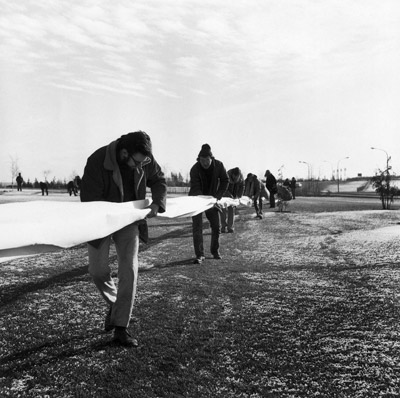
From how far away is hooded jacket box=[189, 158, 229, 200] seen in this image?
26.2 feet

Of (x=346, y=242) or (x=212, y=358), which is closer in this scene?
(x=212, y=358)

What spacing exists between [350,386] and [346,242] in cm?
714

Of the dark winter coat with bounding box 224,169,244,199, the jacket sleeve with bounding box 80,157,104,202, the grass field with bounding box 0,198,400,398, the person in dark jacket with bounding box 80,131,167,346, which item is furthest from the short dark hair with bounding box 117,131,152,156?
the dark winter coat with bounding box 224,169,244,199

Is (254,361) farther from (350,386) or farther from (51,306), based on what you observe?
(51,306)

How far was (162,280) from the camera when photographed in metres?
5.96

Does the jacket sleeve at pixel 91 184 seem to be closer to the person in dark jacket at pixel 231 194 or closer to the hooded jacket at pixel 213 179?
the hooded jacket at pixel 213 179

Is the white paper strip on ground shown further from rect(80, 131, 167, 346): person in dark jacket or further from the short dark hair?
the short dark hair

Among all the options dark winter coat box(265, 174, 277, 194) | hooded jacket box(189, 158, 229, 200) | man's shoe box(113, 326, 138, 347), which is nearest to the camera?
man's shoe box(113, 326, 138, 347)

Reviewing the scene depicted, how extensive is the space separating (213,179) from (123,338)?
4871 mm

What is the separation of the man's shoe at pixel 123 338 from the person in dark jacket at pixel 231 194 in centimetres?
856

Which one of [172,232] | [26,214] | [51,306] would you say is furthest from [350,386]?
[172,232]

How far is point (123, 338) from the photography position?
3488 mm

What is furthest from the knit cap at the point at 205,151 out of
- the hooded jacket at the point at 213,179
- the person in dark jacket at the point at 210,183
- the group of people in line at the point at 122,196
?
the group of people in line at the point at 122,196

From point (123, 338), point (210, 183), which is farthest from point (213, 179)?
point (123, 338)
